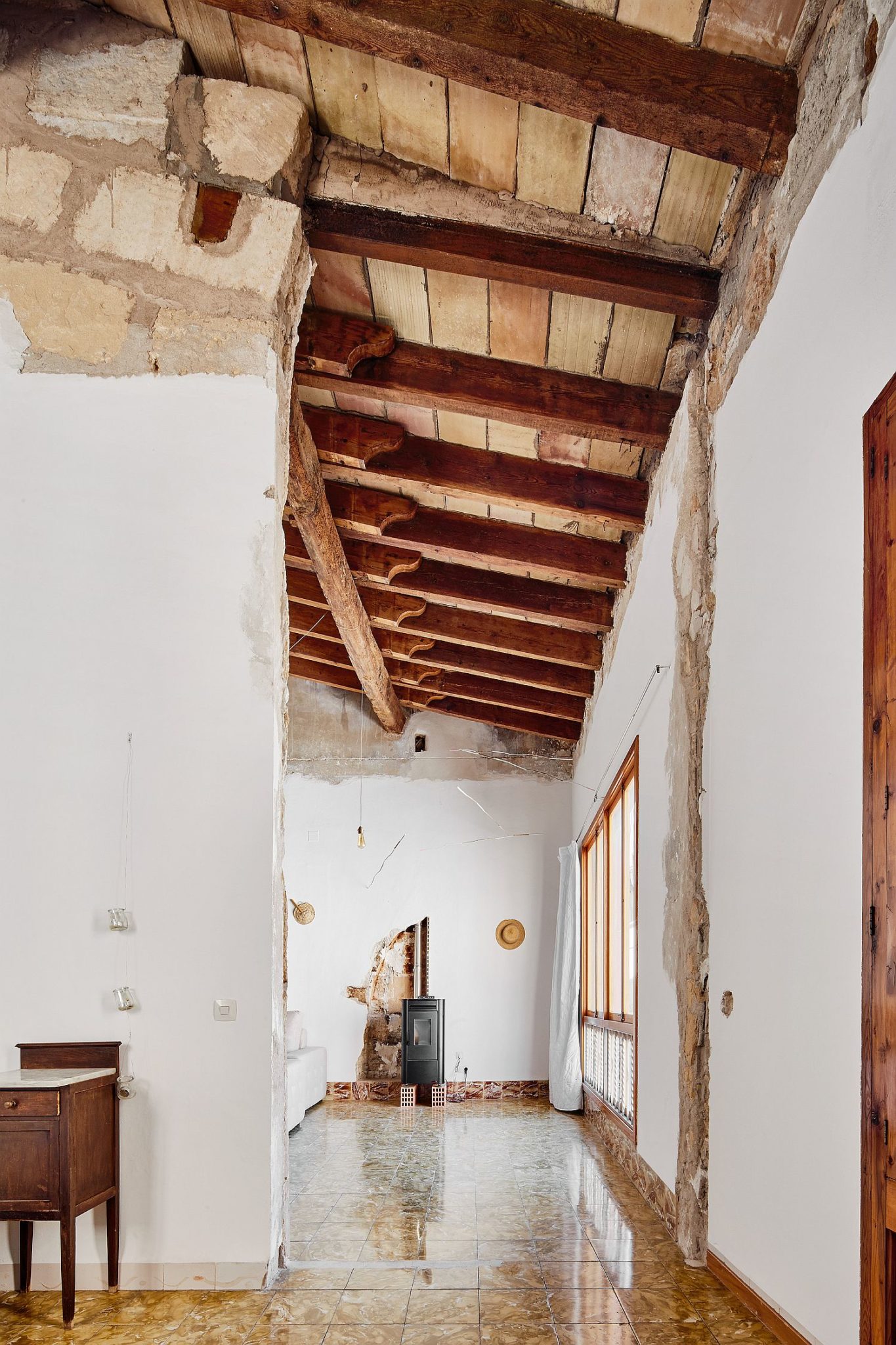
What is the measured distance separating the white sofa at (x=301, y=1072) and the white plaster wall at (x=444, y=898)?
0.43 metres

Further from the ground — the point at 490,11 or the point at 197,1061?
the point at 490,11

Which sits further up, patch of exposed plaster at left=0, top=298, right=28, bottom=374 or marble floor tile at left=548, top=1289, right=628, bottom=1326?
patch of exposed plaster at left=0, top=298, right=28, bottom=374

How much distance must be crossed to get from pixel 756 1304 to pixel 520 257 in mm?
3782

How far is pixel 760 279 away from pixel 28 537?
288cm

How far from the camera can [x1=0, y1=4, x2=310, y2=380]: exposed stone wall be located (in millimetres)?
4164

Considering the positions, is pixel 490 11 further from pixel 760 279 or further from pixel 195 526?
pixel 195 526

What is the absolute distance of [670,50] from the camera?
3.31 m

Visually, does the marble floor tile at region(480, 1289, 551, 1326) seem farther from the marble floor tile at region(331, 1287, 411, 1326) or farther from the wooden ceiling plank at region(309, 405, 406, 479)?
the wooden ceiling plank at region(309, 405, 406, 479)

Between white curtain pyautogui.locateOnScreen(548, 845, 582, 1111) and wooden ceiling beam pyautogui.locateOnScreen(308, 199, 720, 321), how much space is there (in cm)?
576

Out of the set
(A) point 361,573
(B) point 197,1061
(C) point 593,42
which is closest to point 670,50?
(C) point 593,42

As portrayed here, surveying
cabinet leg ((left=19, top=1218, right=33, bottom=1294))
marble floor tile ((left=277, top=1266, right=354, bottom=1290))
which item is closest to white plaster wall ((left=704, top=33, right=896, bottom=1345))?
marble floor tile ((left=277, top=1266, right=354, bottom=1290))

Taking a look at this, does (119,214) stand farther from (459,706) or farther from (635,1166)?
(459,706)

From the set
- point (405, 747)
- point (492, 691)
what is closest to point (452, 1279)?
point (492, 691)

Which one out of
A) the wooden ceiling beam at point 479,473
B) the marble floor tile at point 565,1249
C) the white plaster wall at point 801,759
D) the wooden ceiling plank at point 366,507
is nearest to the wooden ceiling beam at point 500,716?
the wooden ceiling plank at point 366,507
